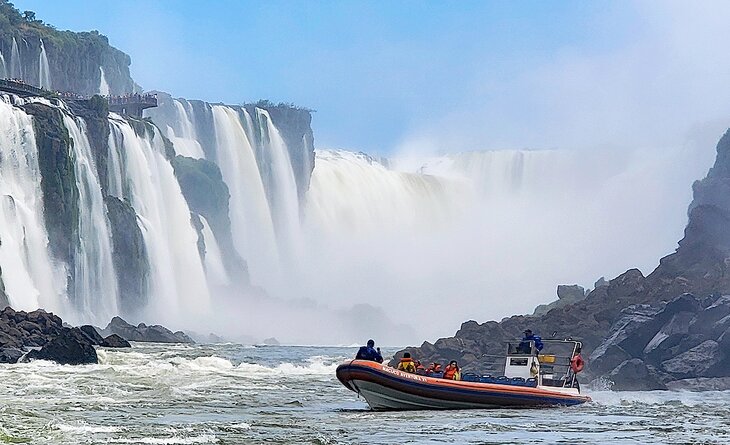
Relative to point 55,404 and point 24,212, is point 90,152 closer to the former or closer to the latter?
point 24,212

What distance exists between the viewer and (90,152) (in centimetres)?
8988

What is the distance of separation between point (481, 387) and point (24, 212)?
49.2 metres

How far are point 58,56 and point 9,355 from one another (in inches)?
2847

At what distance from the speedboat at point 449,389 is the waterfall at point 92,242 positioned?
5108 centimetres

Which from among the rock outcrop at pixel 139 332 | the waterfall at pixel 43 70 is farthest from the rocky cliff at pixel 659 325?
the waterfall at pixel 43 70

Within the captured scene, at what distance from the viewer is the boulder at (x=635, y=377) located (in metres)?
49.0

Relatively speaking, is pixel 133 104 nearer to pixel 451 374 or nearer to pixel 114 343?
pixel 114 343

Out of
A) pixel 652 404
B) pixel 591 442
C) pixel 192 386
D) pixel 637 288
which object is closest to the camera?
pixel 591 442

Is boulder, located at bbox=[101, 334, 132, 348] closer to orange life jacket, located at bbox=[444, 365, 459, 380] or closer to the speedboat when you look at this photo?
the speedboat

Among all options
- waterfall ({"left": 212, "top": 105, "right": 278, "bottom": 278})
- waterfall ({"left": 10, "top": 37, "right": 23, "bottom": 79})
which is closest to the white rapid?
waterfall ({"left": 10, "top": 37, "right": 23, "bottom": 79})

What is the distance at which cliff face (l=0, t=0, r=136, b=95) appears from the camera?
111000mm

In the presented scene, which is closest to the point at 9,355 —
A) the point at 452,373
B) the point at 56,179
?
the point at 452,373

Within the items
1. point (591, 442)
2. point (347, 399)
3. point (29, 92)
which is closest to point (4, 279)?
point (29, 92)

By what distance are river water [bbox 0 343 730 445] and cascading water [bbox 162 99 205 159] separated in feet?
235
